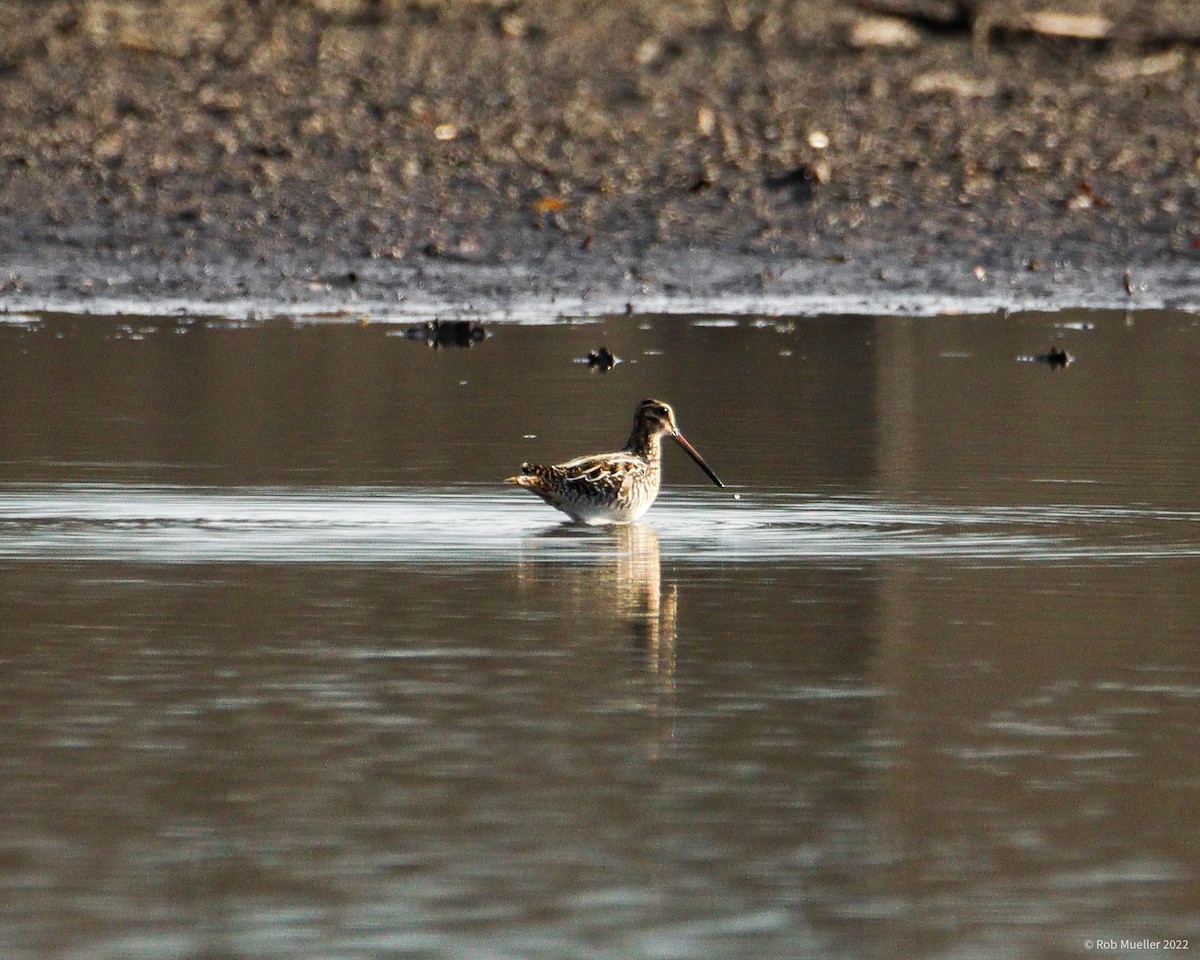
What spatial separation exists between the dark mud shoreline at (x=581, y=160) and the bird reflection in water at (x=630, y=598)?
31.9 feet

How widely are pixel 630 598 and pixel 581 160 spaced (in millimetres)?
15579

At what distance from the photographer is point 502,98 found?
2705 cm

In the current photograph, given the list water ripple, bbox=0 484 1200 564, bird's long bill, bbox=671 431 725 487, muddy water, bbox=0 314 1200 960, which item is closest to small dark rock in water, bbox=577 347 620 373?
muddy water, bbox=0 314 1200 960

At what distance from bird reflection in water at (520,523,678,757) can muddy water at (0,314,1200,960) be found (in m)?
0.03

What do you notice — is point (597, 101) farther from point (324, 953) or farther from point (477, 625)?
point (324, 953)

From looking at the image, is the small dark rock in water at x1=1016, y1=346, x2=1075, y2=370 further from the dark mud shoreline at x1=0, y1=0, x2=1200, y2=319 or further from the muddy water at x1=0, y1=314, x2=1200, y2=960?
the dark mud shoreline at x1=0, y1=0, x2=1200, y2=319

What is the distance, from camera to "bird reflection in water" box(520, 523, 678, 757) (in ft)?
26.7

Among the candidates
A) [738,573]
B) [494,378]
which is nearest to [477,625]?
[738,573]

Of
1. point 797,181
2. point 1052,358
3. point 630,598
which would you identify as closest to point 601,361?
point 1052,358

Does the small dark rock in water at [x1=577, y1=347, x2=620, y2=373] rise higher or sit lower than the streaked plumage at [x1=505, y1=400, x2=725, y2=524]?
higher

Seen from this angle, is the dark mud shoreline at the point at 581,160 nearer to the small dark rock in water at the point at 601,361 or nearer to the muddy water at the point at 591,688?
the small dark rock in water at the point at 601,361

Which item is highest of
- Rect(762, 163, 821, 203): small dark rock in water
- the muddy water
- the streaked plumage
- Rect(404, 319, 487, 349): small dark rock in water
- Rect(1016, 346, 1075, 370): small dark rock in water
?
Rect(762, 163, 821, 203): small dark rock in water

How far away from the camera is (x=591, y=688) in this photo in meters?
8.12

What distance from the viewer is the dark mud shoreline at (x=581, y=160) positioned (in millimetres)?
22266
